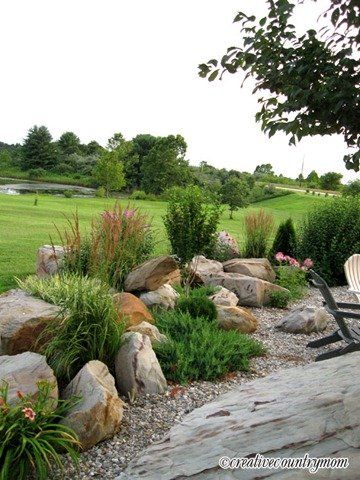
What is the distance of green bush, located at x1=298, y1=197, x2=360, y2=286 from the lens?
36.3 feet

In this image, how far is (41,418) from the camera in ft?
11.2

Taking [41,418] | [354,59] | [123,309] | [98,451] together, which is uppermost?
[354,59]

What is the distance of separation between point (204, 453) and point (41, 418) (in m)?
1.16

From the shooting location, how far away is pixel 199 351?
488cm

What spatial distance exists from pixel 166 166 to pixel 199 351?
3792 cm

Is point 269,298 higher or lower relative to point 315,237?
lower

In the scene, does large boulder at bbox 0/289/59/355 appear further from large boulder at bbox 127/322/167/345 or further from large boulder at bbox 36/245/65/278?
large boulder at bbox 36/245/65/278

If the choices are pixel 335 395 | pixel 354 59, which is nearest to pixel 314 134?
pixel 354 59

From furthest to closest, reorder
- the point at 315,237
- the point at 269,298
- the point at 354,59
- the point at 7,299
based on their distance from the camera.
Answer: the point at 315,237
the point at 269,298
the point at 7,299
the point at 354,59

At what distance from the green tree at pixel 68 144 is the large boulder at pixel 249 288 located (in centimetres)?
5331

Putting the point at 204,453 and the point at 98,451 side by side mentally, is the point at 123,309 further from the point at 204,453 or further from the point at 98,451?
the point at 204,453

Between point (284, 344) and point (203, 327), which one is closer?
point (203, 327)

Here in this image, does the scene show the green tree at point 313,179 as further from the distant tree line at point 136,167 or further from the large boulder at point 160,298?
the large boulder at point 160,298

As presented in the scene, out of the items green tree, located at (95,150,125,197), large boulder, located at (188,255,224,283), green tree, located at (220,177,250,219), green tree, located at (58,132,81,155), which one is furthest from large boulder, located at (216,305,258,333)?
green tree, located at (58,132,81,155)
